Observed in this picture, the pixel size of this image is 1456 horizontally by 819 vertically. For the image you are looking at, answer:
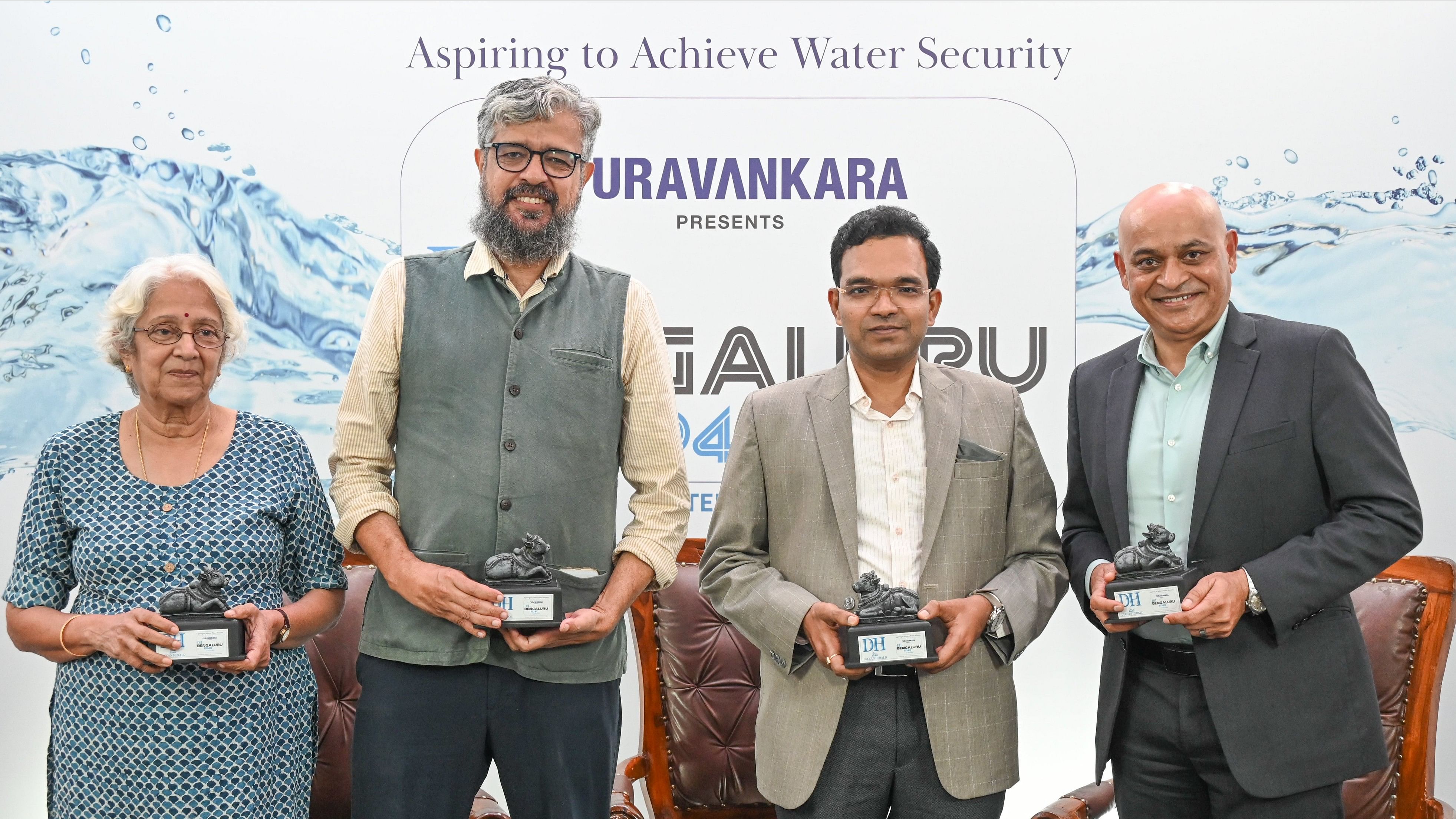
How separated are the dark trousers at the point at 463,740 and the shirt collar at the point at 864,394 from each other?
78 cm

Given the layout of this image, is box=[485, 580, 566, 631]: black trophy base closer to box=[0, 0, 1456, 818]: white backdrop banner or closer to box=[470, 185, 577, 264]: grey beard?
box=[470, 185, 577, 264]: grey beard

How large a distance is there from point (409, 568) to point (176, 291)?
782 mm

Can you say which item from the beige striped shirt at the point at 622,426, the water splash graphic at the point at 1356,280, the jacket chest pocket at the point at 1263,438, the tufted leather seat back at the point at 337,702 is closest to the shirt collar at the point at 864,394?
the beige striped shirt at the point at 622,426

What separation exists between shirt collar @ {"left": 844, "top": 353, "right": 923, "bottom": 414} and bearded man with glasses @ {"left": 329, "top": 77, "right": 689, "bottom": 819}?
398 millimetres

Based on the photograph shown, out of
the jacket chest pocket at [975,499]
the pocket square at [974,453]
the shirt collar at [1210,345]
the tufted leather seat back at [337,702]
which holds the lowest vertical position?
the tufted leather seat back at [337,702]

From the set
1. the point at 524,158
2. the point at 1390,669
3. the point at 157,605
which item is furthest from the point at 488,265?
the point at 1390,669

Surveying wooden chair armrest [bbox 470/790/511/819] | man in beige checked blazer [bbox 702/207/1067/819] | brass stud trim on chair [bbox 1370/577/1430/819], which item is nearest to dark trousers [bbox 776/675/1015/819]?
man in beige checked blazer [bbox 702/207/1067/819]

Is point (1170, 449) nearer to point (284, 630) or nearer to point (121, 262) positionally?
point (284, 630)

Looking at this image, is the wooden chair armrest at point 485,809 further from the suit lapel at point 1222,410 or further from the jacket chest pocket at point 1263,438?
the jacket chest pocket at point 1263,438

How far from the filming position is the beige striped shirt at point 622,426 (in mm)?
2205

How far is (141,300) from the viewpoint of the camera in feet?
7.35

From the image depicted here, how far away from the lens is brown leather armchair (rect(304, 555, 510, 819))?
289cm

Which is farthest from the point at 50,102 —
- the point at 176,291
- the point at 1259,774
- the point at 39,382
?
the point at 1259,774

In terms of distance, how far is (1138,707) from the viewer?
2.15 m
